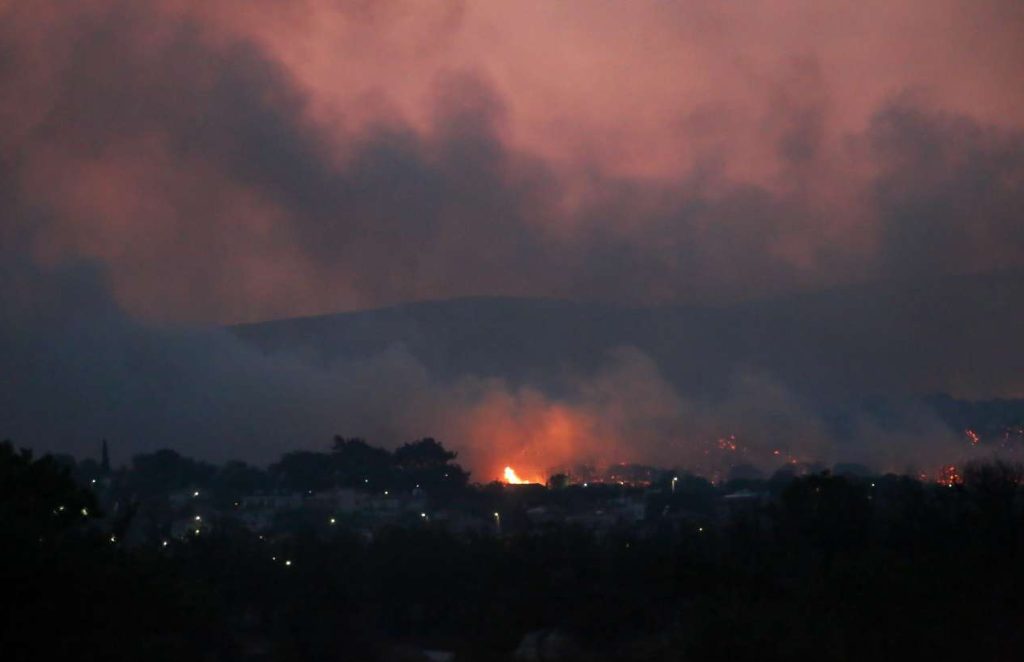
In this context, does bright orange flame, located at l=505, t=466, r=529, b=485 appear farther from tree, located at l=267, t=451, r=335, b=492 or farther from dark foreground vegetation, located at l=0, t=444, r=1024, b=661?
dark foreground vegetation, located at l=0, t=444, r=1024, b=661

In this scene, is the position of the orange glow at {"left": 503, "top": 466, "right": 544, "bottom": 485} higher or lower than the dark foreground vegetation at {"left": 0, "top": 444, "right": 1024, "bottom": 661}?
higher

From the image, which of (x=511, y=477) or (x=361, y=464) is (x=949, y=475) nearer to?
(x=511, y=477)

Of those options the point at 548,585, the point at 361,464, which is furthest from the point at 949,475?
the point at 361,464

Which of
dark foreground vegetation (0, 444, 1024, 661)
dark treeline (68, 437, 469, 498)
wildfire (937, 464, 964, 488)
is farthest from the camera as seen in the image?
dark treeline (68, 437, 469, 498)

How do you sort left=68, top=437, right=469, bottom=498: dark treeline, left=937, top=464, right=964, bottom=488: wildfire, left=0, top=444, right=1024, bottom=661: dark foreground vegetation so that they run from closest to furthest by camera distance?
left=0, top=444, right=1024, bottom=661: dark foreground vegetation
left=937, top=464, right=964, bottom=488: wildfire
left=68, top=437, right=469, bottom=498: dark treeline

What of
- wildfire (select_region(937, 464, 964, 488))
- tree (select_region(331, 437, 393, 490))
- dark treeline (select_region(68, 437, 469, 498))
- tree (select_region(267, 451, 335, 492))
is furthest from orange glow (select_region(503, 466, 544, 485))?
wildfire (select_region(937, 464, 964, 488))

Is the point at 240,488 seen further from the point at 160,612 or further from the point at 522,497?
the point at 160,612
